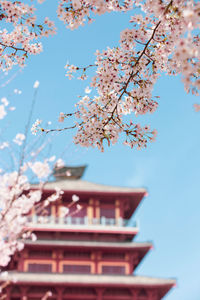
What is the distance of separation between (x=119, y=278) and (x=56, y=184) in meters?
7.64

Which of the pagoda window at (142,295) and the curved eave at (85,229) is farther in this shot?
the curved eave at (85,229)

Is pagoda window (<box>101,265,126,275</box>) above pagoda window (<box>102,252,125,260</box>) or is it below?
below

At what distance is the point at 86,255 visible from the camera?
24562 mm

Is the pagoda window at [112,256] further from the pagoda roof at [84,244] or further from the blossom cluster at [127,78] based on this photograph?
the blossom cluster at [127,78]

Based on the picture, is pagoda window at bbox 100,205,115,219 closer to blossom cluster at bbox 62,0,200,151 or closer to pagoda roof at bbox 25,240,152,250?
pagoda roof at bbox 25,240,152,250

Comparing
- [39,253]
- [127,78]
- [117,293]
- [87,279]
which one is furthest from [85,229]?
[127,78]

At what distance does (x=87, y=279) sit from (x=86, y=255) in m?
2.55

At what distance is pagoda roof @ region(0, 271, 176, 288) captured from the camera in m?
21.6

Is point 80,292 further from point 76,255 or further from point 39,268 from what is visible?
point 39,268

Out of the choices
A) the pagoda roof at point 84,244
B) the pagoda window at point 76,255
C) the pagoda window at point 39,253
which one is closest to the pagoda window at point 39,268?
the pagoda window at point 39,253

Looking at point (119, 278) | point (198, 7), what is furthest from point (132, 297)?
point (198, 7)

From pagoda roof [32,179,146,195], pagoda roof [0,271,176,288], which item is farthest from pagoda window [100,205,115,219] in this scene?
pagoda roof [0,271,176,288]

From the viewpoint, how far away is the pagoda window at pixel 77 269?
A: 23780mm

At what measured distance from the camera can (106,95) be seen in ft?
15.1
